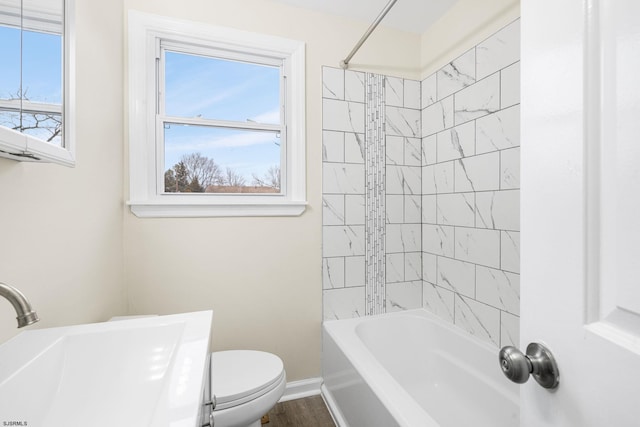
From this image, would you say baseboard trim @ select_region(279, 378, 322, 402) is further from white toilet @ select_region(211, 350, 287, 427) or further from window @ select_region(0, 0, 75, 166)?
window @ select_region(0, 0, 75, 166)

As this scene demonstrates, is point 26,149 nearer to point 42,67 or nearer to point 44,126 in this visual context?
point 44,126

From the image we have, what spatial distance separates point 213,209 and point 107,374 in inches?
42.0

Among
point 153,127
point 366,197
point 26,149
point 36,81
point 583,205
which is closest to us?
point 583,205

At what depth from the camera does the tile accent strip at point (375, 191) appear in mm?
1987

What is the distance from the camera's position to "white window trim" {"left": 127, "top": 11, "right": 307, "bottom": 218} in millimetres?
1586

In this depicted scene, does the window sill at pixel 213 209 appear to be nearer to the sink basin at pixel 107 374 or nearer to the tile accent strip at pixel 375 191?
the tile accent strip at pixel 375 191

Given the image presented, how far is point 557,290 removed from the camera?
18.4 inches

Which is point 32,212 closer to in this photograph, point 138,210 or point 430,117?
point 138,210

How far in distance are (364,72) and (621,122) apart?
1807 millimetres

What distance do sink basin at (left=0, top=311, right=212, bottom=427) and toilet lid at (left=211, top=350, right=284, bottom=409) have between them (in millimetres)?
535

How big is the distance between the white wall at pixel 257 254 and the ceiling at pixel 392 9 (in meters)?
0.06

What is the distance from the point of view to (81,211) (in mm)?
1166

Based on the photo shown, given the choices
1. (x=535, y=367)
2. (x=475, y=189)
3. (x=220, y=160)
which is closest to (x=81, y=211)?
(x=220, y=160)

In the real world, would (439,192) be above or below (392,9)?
below
